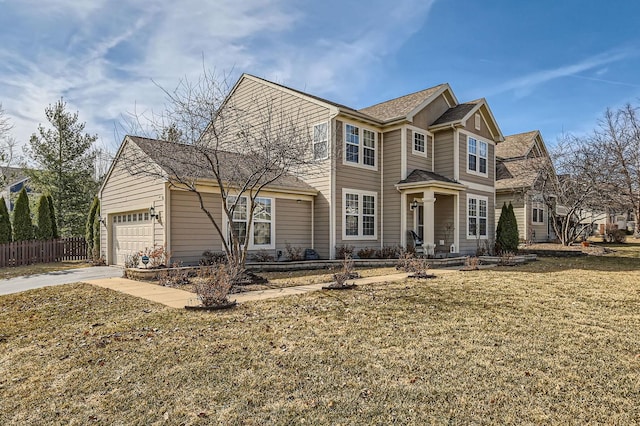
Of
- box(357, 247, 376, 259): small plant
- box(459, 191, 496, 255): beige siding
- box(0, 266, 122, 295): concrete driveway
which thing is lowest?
box(0, 266, 122, 295): concrete driveway

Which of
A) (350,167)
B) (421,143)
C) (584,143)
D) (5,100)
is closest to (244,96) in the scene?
(350,167)

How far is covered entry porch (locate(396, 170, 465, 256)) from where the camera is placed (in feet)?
52.5

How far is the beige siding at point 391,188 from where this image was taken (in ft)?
54.8

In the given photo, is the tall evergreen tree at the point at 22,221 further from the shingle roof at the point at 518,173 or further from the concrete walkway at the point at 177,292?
the shingle roof at the point at 518,173

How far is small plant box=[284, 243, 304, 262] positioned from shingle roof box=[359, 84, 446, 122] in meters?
6.41

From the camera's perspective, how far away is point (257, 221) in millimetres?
14289

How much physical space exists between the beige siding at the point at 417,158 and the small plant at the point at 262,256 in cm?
677

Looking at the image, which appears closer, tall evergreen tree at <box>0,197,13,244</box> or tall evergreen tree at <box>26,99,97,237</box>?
tall evergreen tree at <box>0,197,13,244</box>

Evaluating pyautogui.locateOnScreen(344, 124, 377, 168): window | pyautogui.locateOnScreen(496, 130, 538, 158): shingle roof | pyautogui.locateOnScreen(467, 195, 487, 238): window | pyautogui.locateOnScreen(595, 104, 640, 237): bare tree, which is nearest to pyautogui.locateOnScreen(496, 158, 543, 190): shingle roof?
pyautogui.locateOnScreen(496, 130, 538, 158): shingle roof

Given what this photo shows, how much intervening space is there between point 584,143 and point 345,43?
12463mm

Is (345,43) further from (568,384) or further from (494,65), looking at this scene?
(568,384)

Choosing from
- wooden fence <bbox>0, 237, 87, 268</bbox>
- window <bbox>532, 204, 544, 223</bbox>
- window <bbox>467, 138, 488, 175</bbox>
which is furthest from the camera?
window <bbox>532, 204, 544, 223</bbox>

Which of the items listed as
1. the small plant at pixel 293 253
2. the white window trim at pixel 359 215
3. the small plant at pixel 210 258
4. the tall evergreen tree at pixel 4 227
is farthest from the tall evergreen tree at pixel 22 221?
the white window trim at pixel 359 215

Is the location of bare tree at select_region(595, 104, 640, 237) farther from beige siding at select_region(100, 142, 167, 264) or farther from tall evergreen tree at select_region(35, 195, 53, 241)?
tall evergreen tree at select_region(35, 195, 53, 241)
